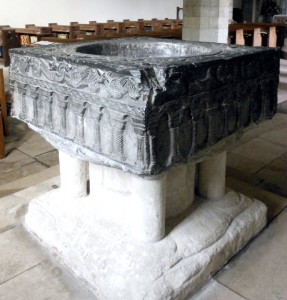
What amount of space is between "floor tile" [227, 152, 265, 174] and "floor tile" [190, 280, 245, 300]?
4.20ft

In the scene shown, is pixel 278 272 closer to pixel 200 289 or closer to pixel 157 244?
pixel 200 289

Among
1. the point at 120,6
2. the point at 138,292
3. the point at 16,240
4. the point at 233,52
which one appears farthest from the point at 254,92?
the point at 120,6

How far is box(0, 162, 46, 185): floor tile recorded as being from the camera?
9.32 ft

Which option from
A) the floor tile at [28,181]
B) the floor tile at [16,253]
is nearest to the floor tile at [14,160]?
the floor tile at [28,181]

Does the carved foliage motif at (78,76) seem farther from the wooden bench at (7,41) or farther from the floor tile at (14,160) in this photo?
the wooden bench at (7,41)

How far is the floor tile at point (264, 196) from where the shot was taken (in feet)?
6.83

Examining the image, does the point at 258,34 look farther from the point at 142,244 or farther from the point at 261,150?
the point at 142,244

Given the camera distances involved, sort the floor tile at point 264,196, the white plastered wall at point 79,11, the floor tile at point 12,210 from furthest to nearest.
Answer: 1. the white plastered wall at point 79,11
2. the floor tile at point 264,196
3. the floor tile at point 12,210

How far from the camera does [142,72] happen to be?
1.13 metres

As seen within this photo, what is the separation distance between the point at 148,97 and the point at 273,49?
2.66 feet

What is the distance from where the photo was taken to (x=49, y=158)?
3.19 m

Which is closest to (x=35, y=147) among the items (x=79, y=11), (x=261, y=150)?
(x=261, y=150)

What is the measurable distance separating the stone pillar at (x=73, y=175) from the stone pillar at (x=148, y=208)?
430 millimetres

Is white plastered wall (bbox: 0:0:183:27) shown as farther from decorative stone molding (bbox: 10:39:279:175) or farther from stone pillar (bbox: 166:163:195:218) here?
stone pillar (bbox: 166:163:195:218)
